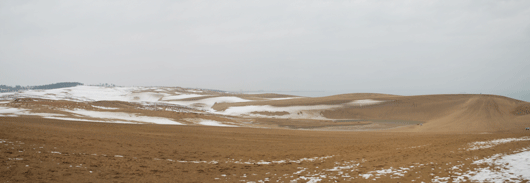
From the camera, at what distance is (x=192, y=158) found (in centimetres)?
1212

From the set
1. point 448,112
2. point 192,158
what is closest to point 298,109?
point 448,112

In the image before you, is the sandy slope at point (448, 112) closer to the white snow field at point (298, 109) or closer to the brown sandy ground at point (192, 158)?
the white snow field at point (298, 109)

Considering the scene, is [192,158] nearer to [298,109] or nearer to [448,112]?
[298,109]

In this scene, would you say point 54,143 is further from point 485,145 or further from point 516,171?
point 485,145

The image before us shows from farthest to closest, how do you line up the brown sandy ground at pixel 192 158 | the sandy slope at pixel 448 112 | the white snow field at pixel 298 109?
1. the white snow field at pixel 298 109
2. the sandy slope at pixel 448 112
3. the brown sandy ground at pixel 192 158

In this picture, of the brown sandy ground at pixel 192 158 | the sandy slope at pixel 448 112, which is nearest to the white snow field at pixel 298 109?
the sandy slope at pixel 448 112

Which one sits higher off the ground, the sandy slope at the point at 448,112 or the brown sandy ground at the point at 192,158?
the sandy slope at the point at 448,112

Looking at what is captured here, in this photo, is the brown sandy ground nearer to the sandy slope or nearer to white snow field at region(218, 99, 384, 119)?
the sandy slope

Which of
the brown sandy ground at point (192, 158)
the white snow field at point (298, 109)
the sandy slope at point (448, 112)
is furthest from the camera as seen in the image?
the white snow field at point (298, 109)

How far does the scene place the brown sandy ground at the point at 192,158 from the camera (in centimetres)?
893

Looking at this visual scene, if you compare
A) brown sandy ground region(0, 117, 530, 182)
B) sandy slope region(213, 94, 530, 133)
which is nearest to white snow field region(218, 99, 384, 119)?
sandy slope region(213, 94, 530, 133)

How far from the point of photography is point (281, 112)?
4694 centimetres

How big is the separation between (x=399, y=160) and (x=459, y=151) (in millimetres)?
3069

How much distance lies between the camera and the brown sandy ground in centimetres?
893
